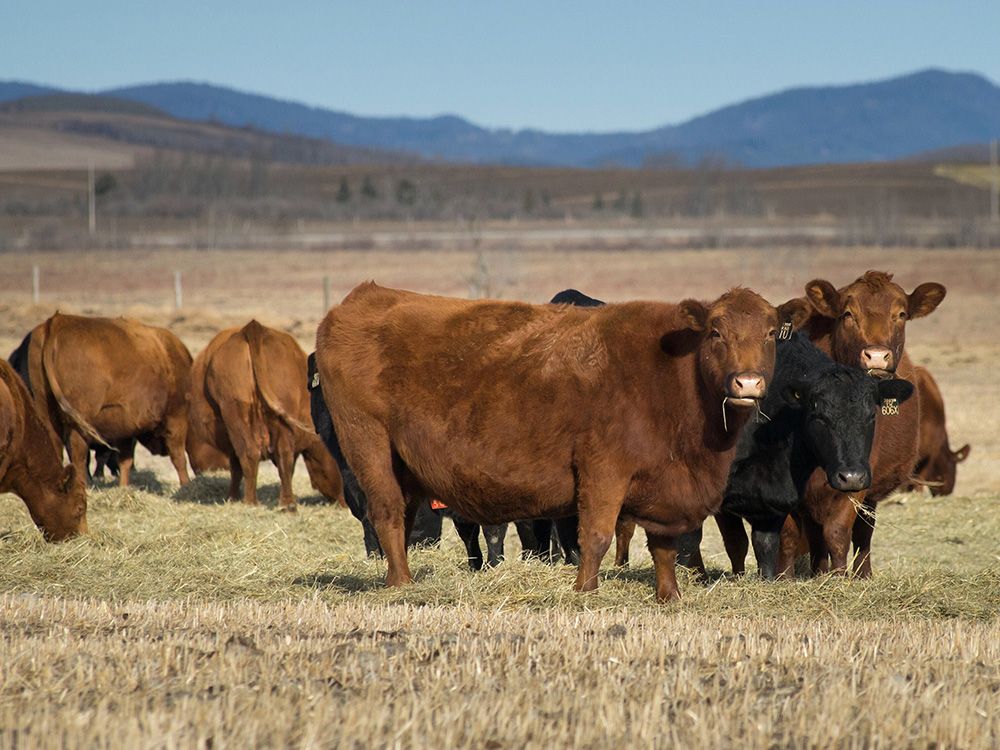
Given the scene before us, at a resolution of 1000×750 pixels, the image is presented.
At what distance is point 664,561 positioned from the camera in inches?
288

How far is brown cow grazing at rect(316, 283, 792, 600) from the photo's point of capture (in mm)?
7031

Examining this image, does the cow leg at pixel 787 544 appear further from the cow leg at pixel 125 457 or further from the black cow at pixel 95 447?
the black cow at pixel 95 447

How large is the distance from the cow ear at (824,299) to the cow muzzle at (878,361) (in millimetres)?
477

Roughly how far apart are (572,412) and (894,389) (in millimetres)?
2056

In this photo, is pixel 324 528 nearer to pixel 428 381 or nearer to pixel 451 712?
pixel 428 381

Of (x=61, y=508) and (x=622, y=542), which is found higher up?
(x=61, y=508)

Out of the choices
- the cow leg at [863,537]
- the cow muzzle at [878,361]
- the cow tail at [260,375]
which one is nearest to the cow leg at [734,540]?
the cow leg at [863,537]

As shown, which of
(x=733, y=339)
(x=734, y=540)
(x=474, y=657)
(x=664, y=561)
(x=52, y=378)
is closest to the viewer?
(x=474, y=657)

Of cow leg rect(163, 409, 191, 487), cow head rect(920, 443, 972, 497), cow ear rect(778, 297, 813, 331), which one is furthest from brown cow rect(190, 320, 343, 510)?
cow head rect(920, 443, 972, 497)

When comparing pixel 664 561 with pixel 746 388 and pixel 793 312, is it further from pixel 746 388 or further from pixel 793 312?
pixel 793 312

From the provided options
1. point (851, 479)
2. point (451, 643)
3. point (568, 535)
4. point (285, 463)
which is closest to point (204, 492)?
point (285, 463)

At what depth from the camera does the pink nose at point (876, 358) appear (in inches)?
330

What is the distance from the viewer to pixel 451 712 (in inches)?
168

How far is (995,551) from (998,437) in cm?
870
